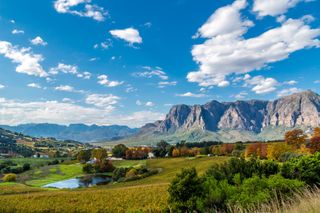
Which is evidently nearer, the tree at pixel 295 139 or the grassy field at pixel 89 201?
the grassy field at pixel 89 201

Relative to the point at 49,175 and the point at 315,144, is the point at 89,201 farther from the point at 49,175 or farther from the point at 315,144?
the point at 315,144

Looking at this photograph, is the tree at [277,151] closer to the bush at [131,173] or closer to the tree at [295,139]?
the tree at [295,139]

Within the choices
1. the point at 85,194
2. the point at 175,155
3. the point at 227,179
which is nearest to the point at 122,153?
the point at 175,155

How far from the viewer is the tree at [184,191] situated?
34.2 meters

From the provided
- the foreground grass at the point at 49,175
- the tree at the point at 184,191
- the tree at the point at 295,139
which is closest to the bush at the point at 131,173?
the foreground grass at the point at 49,175

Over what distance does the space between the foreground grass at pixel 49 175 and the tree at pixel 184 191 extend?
237 ft

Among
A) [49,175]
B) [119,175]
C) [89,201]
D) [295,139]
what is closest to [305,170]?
[89,201]

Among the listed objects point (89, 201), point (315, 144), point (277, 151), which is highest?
point (315, 144)

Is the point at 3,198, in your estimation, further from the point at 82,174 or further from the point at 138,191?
the point at 82,174

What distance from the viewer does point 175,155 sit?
490 ft

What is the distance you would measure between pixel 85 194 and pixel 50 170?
242 feet

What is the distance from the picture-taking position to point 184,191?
115ft

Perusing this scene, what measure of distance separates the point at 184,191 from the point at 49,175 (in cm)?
9156

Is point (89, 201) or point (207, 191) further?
point (89, 201)
